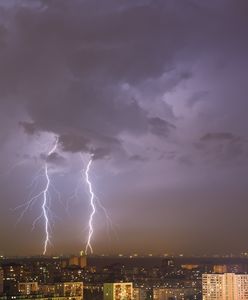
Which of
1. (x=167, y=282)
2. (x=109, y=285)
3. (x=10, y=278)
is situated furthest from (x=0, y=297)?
(x=167, y=282)

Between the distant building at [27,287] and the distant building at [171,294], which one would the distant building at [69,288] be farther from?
the distant building at [171,294]

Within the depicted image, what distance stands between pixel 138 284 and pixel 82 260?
15927mm

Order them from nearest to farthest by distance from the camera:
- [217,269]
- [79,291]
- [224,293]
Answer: [224,293] → [79,291] → [217,269]

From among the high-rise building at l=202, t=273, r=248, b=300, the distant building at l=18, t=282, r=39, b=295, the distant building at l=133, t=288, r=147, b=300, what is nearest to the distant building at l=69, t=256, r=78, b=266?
the distant building at l=133, t=288, r=147, b=300

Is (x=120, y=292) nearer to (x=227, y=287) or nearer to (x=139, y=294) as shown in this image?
(x=227, y=287)

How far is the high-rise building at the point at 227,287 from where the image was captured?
1995 centimetres

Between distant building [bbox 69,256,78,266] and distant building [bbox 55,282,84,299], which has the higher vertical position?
distant building [bbox 69,256,78,266]

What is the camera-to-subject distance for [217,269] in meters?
37.0

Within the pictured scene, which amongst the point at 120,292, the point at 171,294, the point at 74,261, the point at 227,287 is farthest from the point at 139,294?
the point at 74,261

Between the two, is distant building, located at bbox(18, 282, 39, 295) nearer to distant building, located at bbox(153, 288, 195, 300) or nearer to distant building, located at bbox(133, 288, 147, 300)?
distant building, located at bbox(133, 288, 147, 300)

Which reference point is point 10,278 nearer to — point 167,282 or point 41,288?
point 41,288

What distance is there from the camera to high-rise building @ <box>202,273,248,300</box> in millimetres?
19953

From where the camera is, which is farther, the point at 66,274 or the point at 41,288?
the point at 66,274

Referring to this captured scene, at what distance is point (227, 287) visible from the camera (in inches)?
790
